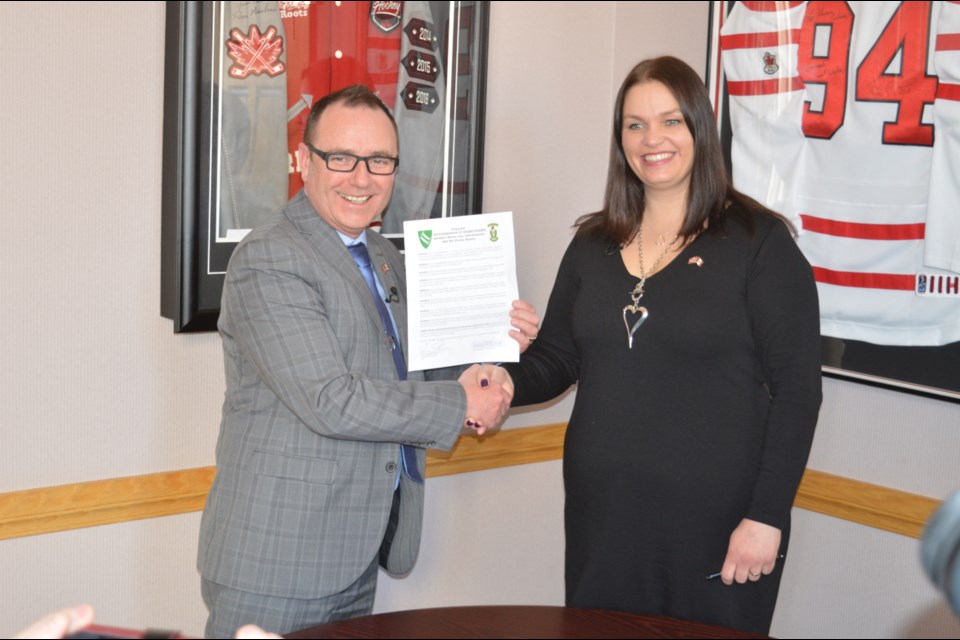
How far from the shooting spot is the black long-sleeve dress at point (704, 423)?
2230 mm

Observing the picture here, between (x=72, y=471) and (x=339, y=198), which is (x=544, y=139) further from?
(x=72, y=471)

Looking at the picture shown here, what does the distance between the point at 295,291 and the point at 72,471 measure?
982mm

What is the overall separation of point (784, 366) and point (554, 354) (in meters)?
0.65

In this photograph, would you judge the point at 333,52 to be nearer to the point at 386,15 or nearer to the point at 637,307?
the point at 386,15

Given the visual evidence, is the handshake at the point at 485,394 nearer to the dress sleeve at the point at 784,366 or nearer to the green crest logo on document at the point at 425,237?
the green crest logo on document at the point at 425,237

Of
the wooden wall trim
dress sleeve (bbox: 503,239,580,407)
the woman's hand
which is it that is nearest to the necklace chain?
dress sleeve (bbox: 503,239,580,407)

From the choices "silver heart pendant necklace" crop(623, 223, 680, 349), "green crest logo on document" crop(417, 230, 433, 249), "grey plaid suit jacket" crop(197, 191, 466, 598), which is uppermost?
"green crest logo on document" crop(417, 230, 433, 249)

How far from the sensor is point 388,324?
240 cm

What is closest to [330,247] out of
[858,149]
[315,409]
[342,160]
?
[342,160]

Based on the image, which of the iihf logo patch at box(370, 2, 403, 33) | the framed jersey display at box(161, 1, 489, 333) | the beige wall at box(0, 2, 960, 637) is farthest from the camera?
the iihf logo patch at box(370, 2, 403, 33)

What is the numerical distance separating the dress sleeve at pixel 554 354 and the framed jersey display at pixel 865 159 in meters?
0.94

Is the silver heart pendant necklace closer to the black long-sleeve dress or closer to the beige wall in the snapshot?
the black long-sleeve dress

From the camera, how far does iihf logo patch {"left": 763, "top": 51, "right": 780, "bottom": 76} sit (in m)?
3.21

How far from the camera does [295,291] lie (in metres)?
2.16
